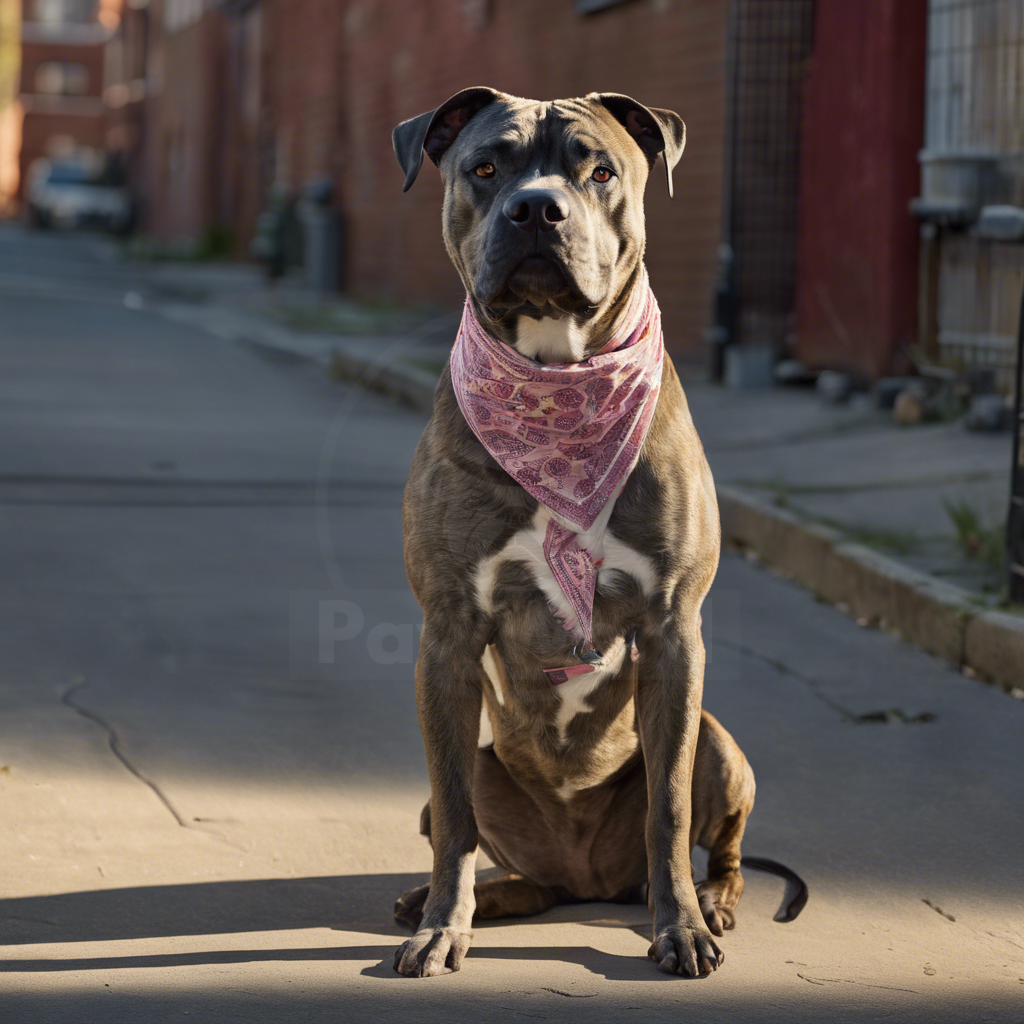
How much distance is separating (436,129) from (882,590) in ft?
9.94

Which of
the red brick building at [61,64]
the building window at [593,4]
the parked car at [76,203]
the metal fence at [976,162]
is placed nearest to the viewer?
the metal fence at [976,162]

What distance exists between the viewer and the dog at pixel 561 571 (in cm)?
321

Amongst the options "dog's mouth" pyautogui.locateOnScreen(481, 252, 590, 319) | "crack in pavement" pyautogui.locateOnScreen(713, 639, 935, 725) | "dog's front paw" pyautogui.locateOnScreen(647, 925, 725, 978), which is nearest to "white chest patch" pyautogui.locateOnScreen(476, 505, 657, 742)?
"dog's mouth" pyautogui.locateOnScreen(481, 252, 590, 319)

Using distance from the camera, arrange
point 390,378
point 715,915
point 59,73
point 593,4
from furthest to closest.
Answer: point 59,73 → point 593,4 → point 390,378 → point 715,915

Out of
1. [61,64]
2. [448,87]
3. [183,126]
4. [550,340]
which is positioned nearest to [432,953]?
[550,340]

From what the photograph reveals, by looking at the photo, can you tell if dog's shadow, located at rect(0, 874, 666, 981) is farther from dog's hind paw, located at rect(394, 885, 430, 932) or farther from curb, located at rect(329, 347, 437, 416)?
curb, located at rect(329, 347, 437, 416)

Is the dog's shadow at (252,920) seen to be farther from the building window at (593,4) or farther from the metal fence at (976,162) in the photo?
the building window at (593,4)

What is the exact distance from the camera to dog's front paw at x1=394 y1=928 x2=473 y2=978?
3.04 meters

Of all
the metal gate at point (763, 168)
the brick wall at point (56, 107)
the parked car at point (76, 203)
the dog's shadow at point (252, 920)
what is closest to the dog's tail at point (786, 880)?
the dog's shadow at point (252, 920)

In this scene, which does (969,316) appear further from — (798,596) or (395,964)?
(395,964)

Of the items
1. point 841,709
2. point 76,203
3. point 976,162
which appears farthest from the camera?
point 76,203

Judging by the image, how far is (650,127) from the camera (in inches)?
142

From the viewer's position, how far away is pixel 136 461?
356 inches

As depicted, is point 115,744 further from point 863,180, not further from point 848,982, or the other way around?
point 863,180
